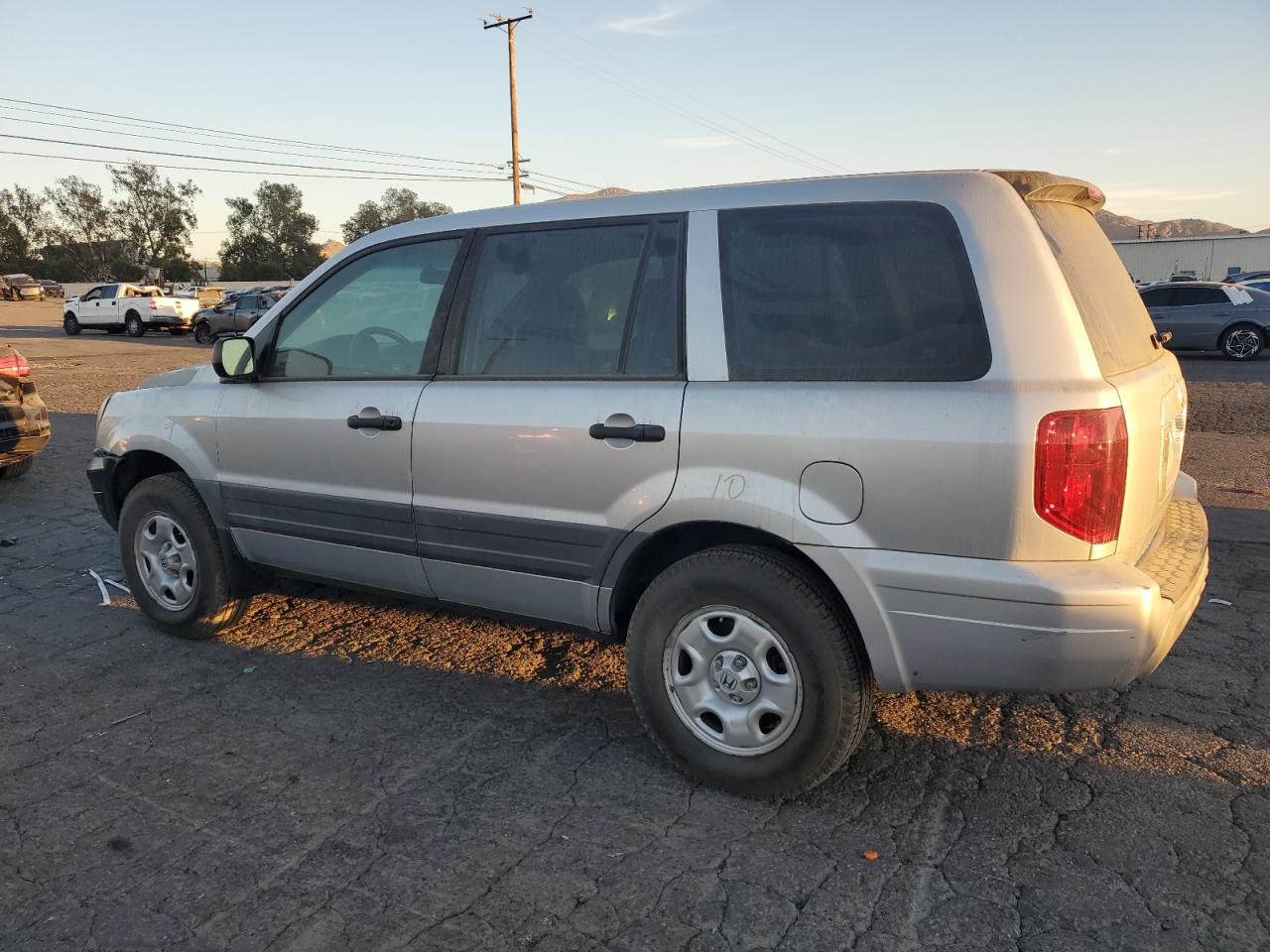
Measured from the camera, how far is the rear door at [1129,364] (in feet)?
8.59

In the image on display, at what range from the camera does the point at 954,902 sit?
97.8 inches

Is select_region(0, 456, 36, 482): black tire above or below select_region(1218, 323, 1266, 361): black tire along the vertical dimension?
below

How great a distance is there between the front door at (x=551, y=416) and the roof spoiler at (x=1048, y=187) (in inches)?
40.7

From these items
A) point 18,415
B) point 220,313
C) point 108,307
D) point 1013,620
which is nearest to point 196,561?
point 1013,620

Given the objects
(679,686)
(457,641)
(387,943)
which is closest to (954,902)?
(679,686)

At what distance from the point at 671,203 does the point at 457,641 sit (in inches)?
91.1

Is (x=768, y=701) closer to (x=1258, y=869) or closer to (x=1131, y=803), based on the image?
(x=1131, y=803)

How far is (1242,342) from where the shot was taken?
57.7 ft

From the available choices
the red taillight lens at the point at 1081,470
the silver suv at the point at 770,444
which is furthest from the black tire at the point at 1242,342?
the red taillight lens at the point at 1081,470

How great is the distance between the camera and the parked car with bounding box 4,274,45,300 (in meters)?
64.6

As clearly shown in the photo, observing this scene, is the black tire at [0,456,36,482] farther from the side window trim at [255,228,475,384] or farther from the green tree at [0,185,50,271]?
the green tree at [0,185,50,271]

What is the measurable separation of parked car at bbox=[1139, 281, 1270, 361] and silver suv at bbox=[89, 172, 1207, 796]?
54.5 feet

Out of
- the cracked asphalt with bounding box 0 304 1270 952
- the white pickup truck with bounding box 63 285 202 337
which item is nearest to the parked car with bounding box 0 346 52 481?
the cracked asphalt with bounding box 0 304 1270 952

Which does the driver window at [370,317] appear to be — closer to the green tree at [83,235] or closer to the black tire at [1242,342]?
the black tire at [1242,342]
